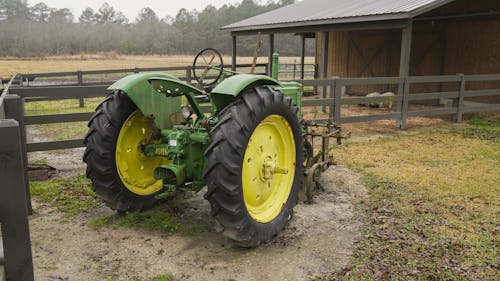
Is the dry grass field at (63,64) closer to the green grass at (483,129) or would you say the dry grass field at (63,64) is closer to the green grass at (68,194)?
the green grass at (483,129)

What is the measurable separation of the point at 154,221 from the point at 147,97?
3.69ft

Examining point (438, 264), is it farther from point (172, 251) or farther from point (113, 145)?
point (113, 145)

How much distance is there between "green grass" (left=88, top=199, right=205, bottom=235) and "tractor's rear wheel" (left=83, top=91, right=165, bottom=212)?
0.09m

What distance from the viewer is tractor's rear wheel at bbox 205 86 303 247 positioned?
3.13 meters

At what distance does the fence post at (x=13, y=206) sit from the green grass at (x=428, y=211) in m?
2.01

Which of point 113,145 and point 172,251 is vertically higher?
point 113,145

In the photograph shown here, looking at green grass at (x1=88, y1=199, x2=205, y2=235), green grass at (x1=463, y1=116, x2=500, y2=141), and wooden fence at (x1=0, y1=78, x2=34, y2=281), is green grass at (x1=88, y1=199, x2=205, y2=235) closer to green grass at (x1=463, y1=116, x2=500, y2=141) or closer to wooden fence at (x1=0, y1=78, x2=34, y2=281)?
wooden fence at (x1=0, y1=78, x2=34, y2=281)

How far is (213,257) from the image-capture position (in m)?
3.36

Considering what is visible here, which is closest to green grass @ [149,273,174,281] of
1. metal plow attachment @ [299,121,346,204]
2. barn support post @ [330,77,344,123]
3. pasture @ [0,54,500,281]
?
pasture @ [0,54,500,281]

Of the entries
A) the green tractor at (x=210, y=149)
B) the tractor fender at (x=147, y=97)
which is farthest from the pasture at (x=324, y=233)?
the tractor fender at (x=147, y=97)

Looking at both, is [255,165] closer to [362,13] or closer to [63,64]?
[362,13]

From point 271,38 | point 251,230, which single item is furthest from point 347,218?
point 271,38

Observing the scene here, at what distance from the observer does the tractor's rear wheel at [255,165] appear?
10.3 feet

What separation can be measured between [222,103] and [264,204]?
943mm
